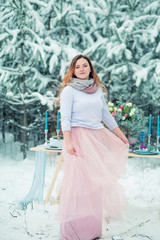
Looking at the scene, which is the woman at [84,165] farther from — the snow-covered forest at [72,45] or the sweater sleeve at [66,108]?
the snow-covered forest at [72,45]

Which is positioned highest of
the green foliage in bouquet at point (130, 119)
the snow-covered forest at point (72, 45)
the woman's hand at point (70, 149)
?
the snow-covered forest at point (72, 45)

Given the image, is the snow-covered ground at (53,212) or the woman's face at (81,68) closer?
the woman's face at (81,68)

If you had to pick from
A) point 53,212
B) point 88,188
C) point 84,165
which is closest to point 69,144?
point 84,165

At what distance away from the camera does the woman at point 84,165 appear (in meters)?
3.01

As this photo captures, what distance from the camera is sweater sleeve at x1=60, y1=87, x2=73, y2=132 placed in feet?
9.75

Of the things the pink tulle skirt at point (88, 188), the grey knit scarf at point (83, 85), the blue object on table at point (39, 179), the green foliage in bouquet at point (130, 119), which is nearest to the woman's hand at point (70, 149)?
the pink tulle skirt at point (88, 188)

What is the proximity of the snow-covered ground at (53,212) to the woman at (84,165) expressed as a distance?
377 mm

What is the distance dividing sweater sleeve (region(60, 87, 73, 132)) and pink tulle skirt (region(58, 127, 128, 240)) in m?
0.18

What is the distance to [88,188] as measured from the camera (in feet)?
9.93

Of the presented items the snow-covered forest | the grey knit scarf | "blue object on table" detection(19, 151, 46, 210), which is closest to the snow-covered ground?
"blue object on table" detection(19, 151, 46, 210)

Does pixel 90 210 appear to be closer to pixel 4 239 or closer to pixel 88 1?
pixel 4 239

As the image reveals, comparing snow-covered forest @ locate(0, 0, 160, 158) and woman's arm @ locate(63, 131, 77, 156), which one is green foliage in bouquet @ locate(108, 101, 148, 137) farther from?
snow-covered forest @ locate(0, 0, 160, 158)

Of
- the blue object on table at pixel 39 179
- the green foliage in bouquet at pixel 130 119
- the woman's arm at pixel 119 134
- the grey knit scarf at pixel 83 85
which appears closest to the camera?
the grey knit scarf at pixel 83 85

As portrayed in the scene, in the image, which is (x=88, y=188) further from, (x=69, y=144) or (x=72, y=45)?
(x=72, y=45)
